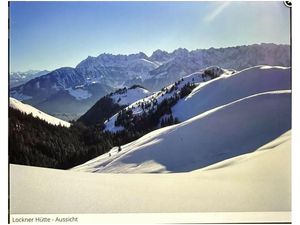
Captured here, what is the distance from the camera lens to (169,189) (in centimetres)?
372

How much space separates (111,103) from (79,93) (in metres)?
0.28

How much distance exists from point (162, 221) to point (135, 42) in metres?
1.46

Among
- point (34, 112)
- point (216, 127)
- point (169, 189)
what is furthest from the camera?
point (216, 127)

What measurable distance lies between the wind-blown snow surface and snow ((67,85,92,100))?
24 centimetres

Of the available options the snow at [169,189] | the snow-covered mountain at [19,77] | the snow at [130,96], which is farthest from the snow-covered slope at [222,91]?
the snow-covered mountain at [19,77]

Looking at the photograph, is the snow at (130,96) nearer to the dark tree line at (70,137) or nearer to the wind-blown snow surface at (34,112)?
the dark tree line at (70,137)

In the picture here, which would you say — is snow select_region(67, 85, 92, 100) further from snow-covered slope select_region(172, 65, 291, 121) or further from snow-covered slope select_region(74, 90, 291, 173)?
snow-covered slope select_region(172, 65, 291, 121)

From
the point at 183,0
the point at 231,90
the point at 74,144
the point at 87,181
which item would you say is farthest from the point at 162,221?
the point at 183,0

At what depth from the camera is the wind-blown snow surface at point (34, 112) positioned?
3.75 m

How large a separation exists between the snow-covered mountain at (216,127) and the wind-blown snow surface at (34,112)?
15.9 inches

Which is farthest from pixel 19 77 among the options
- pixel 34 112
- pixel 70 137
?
pixel 70 137

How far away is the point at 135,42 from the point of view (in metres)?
4.01

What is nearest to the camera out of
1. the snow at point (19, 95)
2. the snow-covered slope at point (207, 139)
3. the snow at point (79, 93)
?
the snow at point (19, 95)

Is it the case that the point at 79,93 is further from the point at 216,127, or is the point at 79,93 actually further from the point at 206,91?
the point at 216,127
